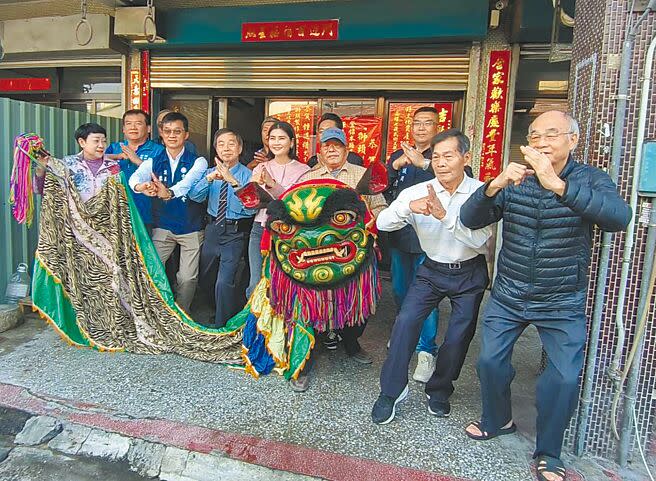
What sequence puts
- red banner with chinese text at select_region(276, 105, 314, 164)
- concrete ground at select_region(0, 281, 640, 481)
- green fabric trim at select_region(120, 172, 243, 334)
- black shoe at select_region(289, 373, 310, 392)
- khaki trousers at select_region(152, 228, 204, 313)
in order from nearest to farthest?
1. concrete ground at select_region(0, 281, 640, 481)
2. black shoe at select_region(289, 373, 310, 392)
3. green fabric trim at select_region(120, 172, 243, 334)
4. khaki trousers at select_region(152, 228, 204, 313)
5. red banner with chinese text at select_region(276, 105, 314, 164)

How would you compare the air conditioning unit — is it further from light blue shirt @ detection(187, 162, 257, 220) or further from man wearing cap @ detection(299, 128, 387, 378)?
man wearing cap @ detection(299, 128, 387, 378)

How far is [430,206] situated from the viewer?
2.51 meters

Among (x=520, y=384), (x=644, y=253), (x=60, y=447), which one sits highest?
(x=644, y=253)

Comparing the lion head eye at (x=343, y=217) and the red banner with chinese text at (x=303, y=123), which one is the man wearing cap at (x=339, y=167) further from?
the red banner with chinese text at (x=303, y=123)

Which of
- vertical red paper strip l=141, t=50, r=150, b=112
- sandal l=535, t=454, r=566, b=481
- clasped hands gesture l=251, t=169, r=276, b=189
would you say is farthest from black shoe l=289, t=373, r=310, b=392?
vertical red paper strip l=141, t=50, r=150, b=112

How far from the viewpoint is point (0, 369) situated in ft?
10.7

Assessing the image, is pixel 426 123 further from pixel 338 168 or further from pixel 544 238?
pixel 544 238

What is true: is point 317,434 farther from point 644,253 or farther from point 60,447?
point 644,253

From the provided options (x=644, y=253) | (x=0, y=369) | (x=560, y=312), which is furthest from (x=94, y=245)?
(x=644, y=253)

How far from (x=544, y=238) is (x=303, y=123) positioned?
15.1ft

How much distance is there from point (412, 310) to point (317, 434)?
0.93 metres

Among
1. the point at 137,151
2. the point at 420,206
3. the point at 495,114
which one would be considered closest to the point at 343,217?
the point at 420,206

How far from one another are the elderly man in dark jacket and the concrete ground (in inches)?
15.8

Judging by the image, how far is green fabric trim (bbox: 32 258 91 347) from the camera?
348 centimetres
